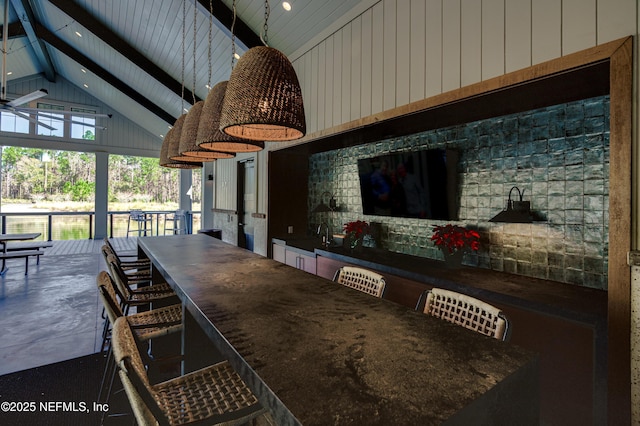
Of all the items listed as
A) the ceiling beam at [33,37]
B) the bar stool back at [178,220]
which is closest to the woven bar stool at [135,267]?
the ceiling beam at [33,37]

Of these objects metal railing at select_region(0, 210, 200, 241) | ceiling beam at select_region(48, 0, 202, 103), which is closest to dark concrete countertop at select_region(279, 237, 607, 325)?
ceiling beam at select_region(48, 0, 202, 103)

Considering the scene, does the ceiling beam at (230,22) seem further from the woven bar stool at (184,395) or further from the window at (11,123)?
the window at (11,123)

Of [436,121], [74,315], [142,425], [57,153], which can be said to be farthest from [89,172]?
[142,425]

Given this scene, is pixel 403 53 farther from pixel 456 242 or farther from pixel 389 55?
pixel 456 242

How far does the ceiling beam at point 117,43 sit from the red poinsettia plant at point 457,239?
4803 mm

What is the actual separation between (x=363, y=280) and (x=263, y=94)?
4.01ft

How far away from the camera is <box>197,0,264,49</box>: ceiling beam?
13.1 feet

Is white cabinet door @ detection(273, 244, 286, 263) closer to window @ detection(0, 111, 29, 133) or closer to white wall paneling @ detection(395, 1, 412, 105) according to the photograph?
white wall paneling @ detection(395, 1, 412, 105)

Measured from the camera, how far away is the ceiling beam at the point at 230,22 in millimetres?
3979

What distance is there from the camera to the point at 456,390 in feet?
2.52

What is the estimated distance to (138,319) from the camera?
2.16 meters

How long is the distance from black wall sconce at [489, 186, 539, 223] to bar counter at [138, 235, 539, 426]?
4.32 feet

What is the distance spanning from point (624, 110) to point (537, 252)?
1161mm

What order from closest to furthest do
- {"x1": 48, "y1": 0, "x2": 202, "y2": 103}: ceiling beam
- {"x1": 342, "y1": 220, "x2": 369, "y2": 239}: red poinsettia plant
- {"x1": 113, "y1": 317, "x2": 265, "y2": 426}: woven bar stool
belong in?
1. {"x1": 113, "y1": 317, "x2": 265, "y2": 426}: woven bar stool
2. {"x1": 342, "y1": 220, "x2": 369, "y2": 239}: red poinsettia plant
3. {"x1": 48, "y1": 0, "x2": 202, "y2": 103}: ceiling beam
